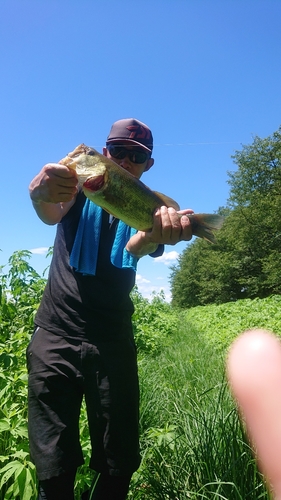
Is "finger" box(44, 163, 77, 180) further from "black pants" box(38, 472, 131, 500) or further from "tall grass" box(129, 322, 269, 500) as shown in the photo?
"tall grass" box(129, 322, 269, 500)

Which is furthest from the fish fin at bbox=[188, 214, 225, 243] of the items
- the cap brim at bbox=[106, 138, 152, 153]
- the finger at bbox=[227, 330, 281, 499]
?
the finger at bbox=[227, 330, 281, 499]

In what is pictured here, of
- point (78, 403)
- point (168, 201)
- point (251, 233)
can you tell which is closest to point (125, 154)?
point (168, 201)

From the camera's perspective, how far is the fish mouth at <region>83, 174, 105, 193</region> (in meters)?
1.88

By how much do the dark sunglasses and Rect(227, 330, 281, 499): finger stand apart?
78.8 inches

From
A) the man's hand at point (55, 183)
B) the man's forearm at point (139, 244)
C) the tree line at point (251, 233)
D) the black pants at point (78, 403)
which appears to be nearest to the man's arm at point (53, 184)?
the man's hand at point (55, 183)

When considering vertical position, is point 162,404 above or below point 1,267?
below

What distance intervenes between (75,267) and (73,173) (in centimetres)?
54

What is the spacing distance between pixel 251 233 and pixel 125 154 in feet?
114

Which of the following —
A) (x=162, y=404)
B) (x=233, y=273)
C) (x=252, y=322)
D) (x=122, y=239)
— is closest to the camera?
(x=122, y=239)

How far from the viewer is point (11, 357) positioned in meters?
2.70

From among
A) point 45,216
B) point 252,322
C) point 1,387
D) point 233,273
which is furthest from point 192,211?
point 233,273

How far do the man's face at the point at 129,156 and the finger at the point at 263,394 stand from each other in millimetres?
1995

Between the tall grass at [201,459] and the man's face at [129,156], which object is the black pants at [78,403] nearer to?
the tall grass at [201,459]

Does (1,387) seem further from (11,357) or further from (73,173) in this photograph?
(73,173)
